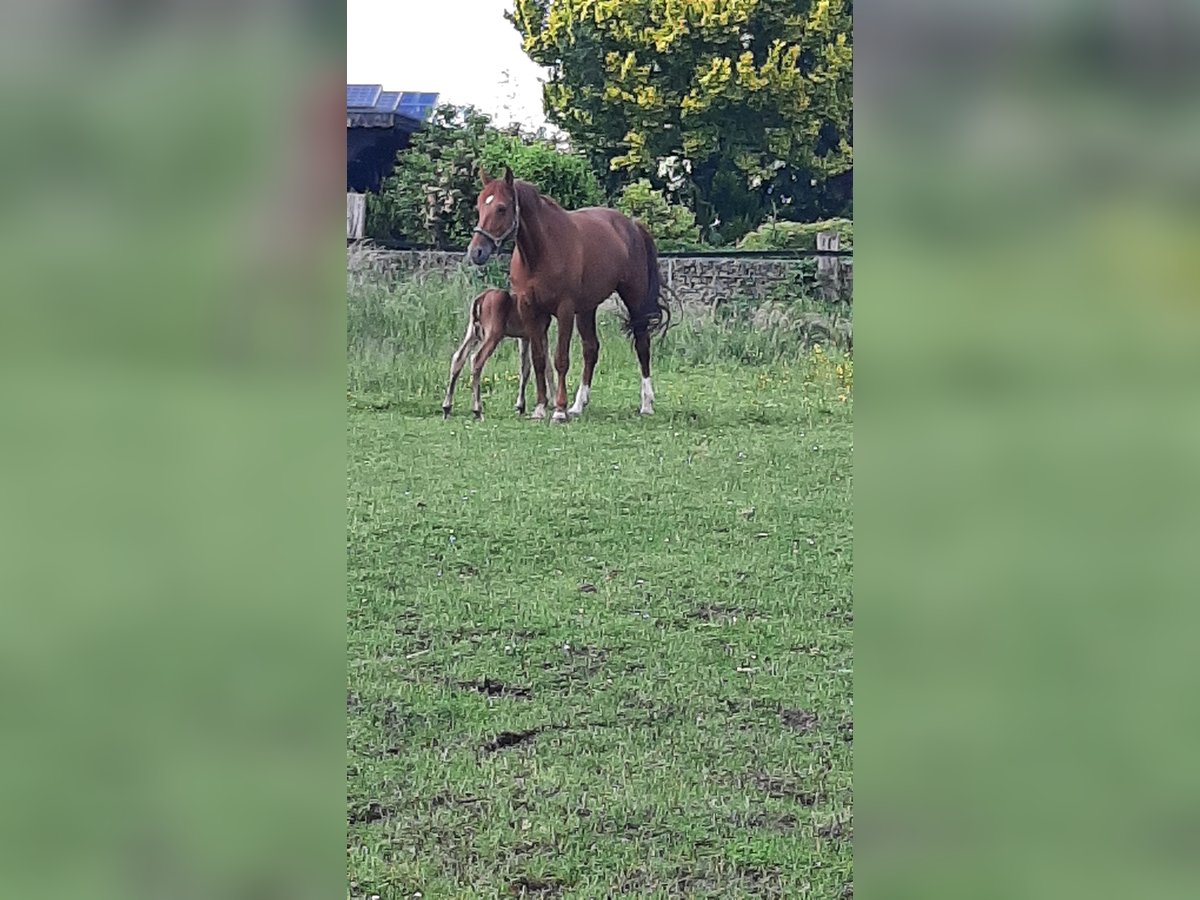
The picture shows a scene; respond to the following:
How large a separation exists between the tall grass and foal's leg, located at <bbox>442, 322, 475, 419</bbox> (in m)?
0.01

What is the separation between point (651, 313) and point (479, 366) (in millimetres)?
314

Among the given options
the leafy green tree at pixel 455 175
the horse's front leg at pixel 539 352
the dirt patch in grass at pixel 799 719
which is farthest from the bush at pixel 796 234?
the dirt patch in grass at pixel 799 719

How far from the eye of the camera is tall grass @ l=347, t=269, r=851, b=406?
7.63 ft

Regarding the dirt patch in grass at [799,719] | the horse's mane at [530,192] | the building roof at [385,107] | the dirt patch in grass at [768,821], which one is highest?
the building roof at [385,107]

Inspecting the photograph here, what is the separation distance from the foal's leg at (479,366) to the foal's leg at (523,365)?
0.13 ft

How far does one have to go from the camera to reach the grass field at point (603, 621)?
226cm

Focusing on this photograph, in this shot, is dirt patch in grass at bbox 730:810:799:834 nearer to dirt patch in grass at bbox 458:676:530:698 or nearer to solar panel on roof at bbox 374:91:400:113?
dirt patch in grass at bbox 458:676:530:698

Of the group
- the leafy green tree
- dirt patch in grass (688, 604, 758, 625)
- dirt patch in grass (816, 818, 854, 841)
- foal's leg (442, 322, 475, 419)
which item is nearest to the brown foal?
foal's leg (442, 322, 475, 419)

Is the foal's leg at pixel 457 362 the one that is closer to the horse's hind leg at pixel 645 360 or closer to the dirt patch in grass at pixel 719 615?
the horse's hind leg at pixel 645 360

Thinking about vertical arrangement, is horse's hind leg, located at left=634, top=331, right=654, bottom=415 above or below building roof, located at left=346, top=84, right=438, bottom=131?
below

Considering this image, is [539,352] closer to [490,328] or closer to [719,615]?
[490,328]
